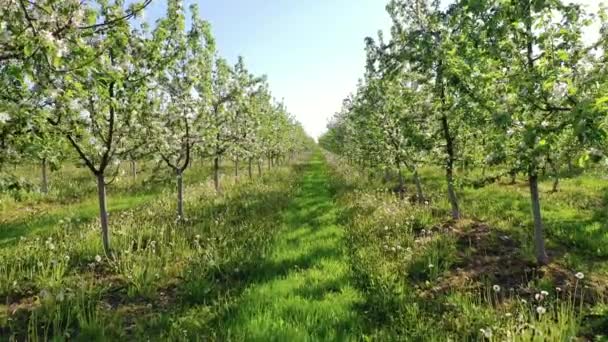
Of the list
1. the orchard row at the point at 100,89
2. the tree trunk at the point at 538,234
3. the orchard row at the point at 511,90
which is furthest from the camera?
the tree trunk at the point at 538,234

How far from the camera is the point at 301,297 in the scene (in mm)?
6383

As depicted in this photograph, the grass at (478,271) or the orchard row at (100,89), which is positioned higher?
the orchard row at (100,89)

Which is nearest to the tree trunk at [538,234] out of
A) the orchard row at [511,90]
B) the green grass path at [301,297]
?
the orchard row at [511,90]

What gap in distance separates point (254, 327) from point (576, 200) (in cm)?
1331

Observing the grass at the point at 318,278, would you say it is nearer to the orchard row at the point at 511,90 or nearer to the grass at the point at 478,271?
the grass at the point at 478,271

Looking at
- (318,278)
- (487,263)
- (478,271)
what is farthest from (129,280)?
(487,263)

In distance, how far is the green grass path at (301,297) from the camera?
16.8 ft

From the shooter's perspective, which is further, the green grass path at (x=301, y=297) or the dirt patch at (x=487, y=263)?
the dirt patch at (x=487, y=263)

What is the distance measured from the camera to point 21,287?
704 cm

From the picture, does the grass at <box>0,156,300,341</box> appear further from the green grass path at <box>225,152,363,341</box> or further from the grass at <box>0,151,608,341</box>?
the green grass path at <box>225,152,363,341</box>

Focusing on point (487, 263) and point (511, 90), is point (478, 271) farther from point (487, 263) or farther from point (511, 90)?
point (511, 90)

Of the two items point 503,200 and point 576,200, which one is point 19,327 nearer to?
point 503,200

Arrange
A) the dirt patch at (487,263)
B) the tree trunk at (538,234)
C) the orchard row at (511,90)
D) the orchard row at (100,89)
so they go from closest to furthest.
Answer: the orchard row at (100,89), the orchard row at (511,90), the dirt patch at (487,263), the tree trunk at (538,234)

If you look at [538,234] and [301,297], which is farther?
[538,234]
